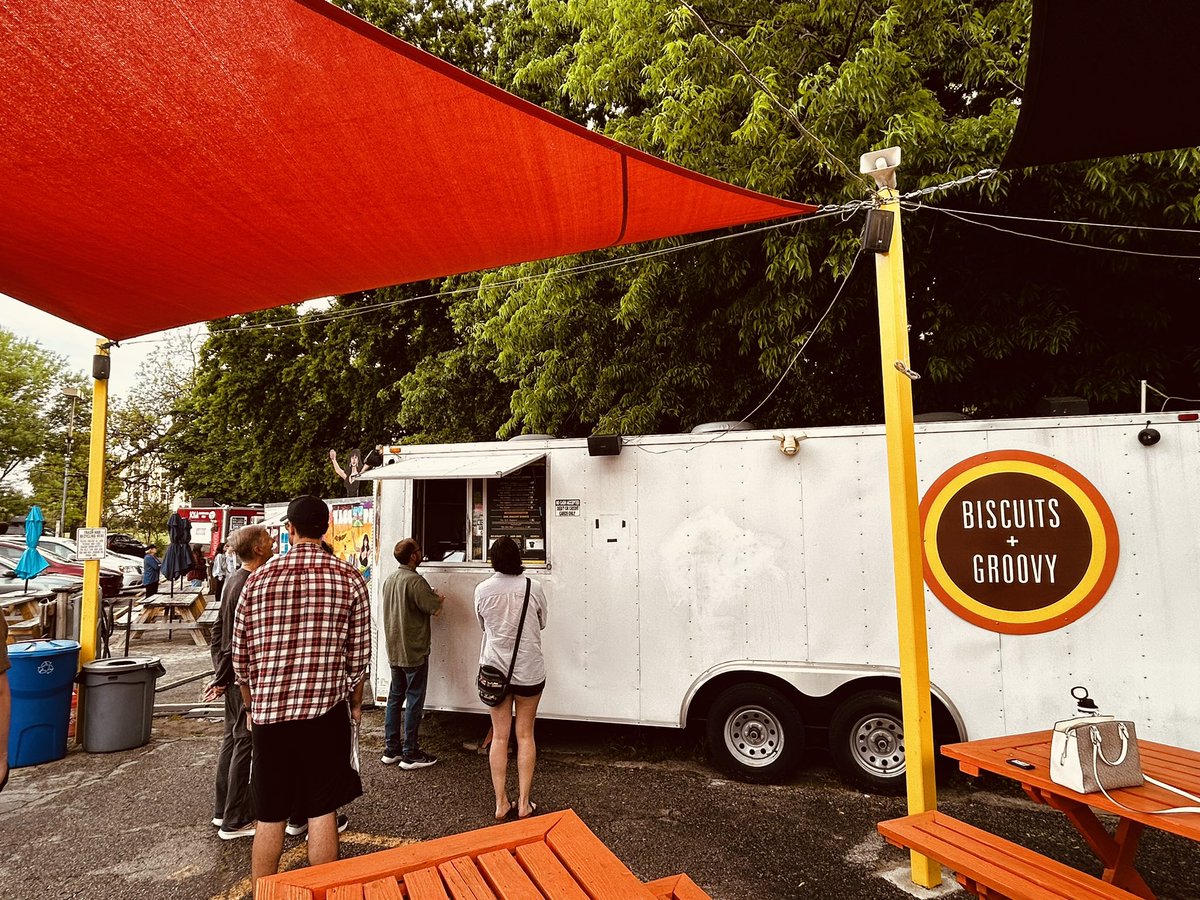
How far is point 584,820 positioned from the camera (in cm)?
468

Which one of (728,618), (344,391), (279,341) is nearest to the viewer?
(728,618)

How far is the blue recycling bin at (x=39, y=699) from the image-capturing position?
5.57 m

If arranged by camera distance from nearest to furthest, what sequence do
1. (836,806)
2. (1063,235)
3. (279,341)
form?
(836,806), (1063,235), (279,341)

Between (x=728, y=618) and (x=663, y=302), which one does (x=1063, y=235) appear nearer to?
(x=663, y=302)

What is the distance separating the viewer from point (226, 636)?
441 centimetres

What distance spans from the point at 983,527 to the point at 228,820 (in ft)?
18.1

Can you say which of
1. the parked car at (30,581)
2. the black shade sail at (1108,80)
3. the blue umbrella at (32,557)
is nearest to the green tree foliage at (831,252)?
the black shade sail at (1108,80)

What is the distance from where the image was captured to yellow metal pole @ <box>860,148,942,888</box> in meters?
3.58

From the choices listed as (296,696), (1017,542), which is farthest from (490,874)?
(1017,542)

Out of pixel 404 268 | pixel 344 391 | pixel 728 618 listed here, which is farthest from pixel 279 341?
pixel 728 618

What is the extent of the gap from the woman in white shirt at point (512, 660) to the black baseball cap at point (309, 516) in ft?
4.48

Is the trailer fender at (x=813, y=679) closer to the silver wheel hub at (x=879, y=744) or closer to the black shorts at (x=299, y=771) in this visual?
the silver wheel hub at (x=879, y=744)

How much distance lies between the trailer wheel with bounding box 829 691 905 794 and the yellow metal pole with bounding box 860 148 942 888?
1.25m

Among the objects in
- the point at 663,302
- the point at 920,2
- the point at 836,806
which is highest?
the point at 920,2
